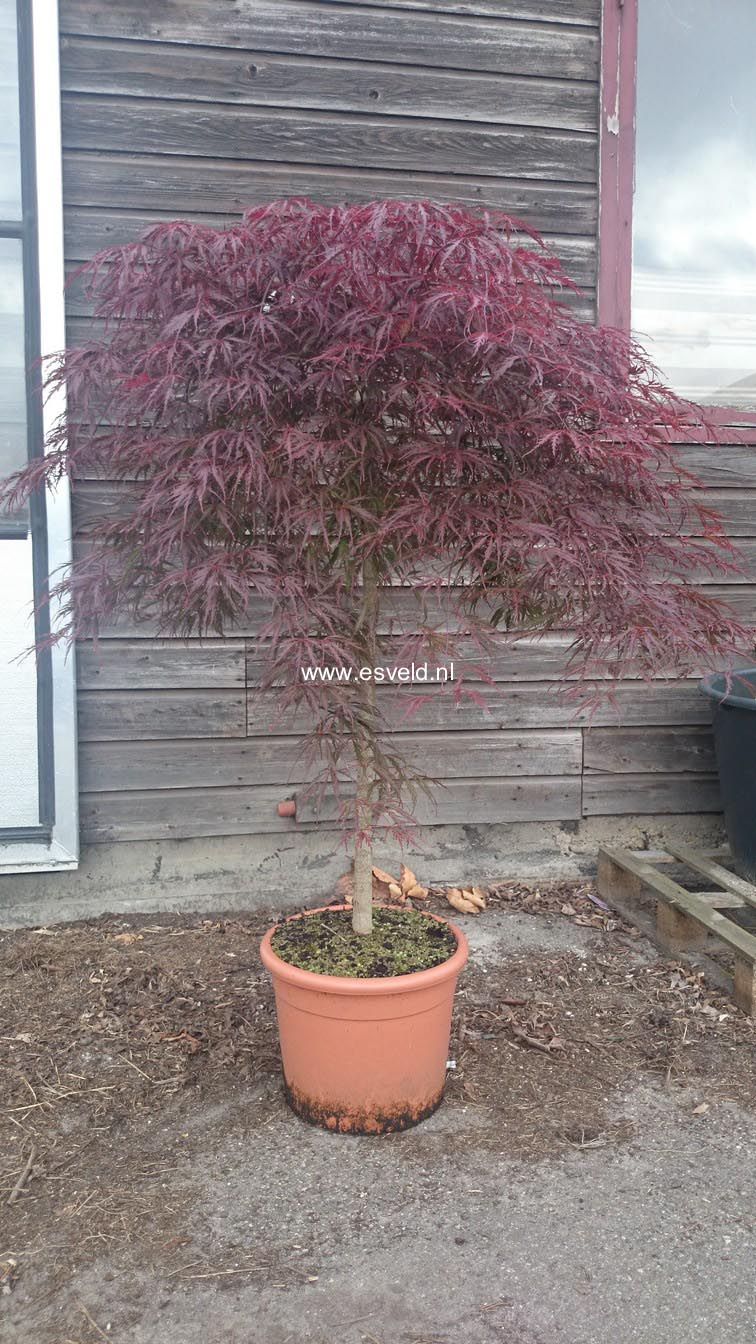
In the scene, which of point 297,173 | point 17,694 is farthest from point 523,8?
point 17,694

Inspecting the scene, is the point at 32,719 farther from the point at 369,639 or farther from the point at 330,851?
the point at 369,639

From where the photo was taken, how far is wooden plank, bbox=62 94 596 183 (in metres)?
3.06

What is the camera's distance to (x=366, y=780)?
2.25m

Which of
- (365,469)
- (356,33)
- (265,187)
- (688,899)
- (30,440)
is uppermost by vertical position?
(356,33)

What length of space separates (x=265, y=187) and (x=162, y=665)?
1637mm

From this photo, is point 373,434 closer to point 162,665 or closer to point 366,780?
point 366,780

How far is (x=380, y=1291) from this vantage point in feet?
5.29

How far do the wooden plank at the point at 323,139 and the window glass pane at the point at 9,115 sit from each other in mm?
157

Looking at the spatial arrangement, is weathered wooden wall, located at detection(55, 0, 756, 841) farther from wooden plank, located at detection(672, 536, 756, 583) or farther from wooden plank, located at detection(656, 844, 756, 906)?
wooden plank, located at detection(656, 844, 756, 906)

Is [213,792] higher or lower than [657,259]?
lower

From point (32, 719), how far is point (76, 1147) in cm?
148

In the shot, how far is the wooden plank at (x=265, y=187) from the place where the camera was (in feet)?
10.1

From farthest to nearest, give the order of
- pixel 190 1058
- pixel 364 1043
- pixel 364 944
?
pixel 190 1058, pixel 364 944, pixel 364 1043

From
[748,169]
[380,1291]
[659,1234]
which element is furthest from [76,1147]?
[748,169]
